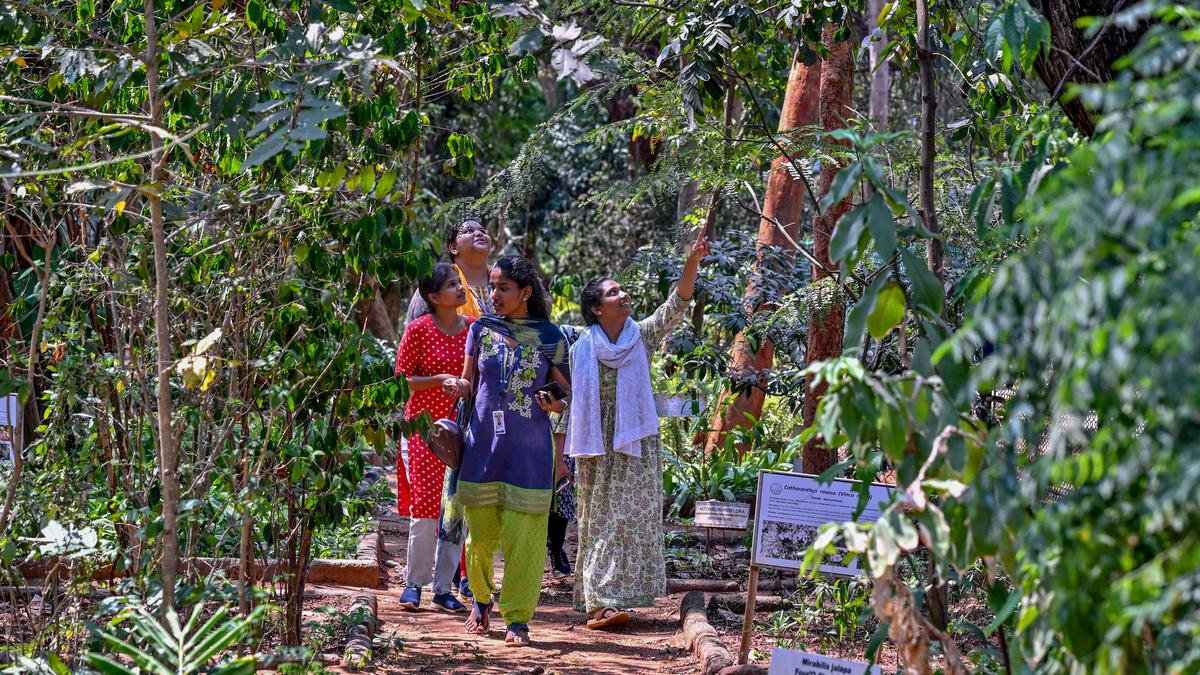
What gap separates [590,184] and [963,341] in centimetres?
1567

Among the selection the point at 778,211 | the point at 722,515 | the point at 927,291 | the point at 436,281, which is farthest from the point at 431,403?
the point at 778,211

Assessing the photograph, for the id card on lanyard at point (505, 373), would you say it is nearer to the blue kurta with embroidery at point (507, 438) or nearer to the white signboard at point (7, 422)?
the blue kurta with embroidery at point (507, 438)

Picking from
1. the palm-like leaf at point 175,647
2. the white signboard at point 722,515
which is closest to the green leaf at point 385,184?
the palm-like leaf at point 175,647

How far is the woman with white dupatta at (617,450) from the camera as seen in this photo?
631cm

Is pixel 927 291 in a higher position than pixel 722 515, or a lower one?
higher

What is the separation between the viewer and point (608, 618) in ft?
20.7

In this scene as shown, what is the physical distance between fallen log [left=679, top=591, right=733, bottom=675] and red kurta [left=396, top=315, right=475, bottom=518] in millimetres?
1298

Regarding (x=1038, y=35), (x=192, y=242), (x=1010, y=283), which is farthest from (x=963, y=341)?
(x=192, y=242)

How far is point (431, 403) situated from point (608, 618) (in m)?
1.35

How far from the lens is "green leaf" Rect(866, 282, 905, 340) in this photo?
279 centimetres

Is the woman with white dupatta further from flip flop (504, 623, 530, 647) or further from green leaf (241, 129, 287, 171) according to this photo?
green leaf (241, 129, 287, 171)

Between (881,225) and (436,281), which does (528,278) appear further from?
(881,225)

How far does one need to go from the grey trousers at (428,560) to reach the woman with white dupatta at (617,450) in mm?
665

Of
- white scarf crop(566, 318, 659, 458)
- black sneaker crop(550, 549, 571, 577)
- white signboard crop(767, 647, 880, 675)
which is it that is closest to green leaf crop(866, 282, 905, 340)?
white signboard crop(767, 647, 880, 675)
